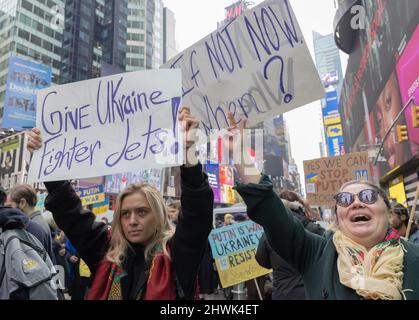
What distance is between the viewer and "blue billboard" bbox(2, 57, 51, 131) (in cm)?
3562

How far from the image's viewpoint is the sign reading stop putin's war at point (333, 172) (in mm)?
6902

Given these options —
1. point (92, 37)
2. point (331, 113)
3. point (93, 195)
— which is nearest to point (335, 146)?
point (331, 113)

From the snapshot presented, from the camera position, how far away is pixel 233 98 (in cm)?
274

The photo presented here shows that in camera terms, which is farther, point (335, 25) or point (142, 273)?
point (335, 25)

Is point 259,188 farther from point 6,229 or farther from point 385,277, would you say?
point 6,229

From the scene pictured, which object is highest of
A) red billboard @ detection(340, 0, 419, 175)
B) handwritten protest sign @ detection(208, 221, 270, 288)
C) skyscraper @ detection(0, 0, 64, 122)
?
skyscraper @ detection(0, 0, 64, 122)

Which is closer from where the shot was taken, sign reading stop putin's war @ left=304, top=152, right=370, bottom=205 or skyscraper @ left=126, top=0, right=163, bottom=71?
sign reading stop putin's war @ left=304, top=152, right=370, bottom=205

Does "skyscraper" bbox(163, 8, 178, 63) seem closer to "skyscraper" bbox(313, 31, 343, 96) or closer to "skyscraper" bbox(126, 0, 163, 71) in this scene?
"skyscraper" bbox(126, 0, 163, 71)

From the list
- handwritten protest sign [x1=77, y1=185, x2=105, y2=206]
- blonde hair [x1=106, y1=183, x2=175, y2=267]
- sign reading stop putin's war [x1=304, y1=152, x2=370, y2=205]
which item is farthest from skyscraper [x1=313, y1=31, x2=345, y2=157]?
blonde hair [x1=106, y1=183, x2=175, y2=267]

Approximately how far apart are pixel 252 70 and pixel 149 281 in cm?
170
